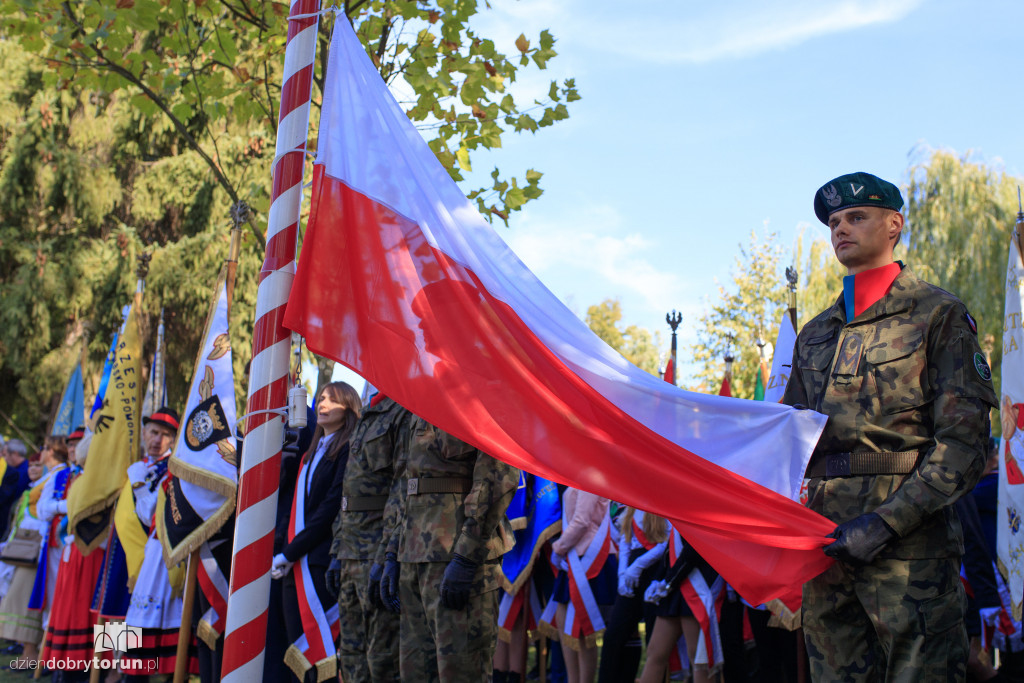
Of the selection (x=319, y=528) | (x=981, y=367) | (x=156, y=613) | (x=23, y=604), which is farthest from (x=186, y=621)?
(x=981, y=367)

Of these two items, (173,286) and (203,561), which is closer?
(203,561)

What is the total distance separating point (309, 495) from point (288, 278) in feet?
10.5

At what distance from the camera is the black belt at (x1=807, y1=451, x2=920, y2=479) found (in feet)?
9.73

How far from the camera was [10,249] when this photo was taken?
1733 centimetres

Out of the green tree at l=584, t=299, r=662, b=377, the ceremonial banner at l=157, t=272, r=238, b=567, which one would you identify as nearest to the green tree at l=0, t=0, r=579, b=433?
the ceremonial banner at l=157, t=272, r=238, b=567

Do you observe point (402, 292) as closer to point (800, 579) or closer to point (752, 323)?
point (800, 579)

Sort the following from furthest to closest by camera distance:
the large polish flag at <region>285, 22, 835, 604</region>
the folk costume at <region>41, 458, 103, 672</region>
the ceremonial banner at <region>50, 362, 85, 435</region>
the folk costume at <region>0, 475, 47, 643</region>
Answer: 1. the ceremonial banner at <region>50, 362, 85, 435</region>
2. the folk costume at <region>0, 475, 47, 643</region>
3. the folk costume at <region>41, 458, 103, 672</region>
4. the large polish flag at <region>285, 22, 835, 604</region>

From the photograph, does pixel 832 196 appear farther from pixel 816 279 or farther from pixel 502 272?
pixel 816 279

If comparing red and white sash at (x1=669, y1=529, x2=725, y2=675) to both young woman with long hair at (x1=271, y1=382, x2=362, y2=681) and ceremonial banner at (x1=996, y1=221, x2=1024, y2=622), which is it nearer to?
ceremonial banner at (x1=996, y1=221, x2=1024, y2=622)

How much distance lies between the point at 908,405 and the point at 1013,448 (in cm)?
279

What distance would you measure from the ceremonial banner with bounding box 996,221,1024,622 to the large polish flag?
8.75ft

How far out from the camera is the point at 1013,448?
17.3 ft

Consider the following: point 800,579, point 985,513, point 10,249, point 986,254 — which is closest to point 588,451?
point 800,579

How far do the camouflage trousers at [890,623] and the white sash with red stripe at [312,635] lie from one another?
3.81 m
